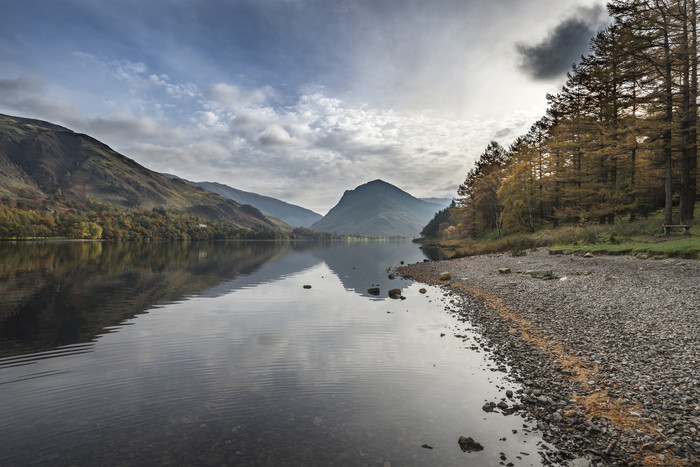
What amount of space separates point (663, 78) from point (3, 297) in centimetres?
→ 6477

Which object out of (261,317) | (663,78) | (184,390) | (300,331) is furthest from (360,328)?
(663,78)

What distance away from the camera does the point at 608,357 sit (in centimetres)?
1146

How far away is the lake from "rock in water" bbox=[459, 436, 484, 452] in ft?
0.56

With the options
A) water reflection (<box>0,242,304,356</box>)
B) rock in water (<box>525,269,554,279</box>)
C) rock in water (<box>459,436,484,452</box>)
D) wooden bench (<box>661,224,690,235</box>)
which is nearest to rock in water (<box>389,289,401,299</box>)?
rock in water (<box>525,269,554,279</box>)

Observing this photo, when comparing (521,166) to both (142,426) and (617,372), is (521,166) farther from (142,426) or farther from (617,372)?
(142,426)

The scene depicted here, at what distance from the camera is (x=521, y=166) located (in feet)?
206

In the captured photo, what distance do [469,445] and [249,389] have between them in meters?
7.53

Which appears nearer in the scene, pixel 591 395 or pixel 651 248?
pixel 591 395

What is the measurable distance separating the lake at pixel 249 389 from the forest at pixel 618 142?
31.7 metres

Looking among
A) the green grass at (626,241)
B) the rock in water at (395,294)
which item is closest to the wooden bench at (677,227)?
the green grass at (626,241)

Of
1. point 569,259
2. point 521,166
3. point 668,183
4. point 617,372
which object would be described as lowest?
point 617,372

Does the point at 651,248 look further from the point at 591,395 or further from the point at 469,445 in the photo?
the point at 469,445

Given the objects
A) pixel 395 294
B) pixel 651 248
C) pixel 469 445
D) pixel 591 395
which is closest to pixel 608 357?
pixel 591 395

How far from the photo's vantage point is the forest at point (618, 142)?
1281 inches
